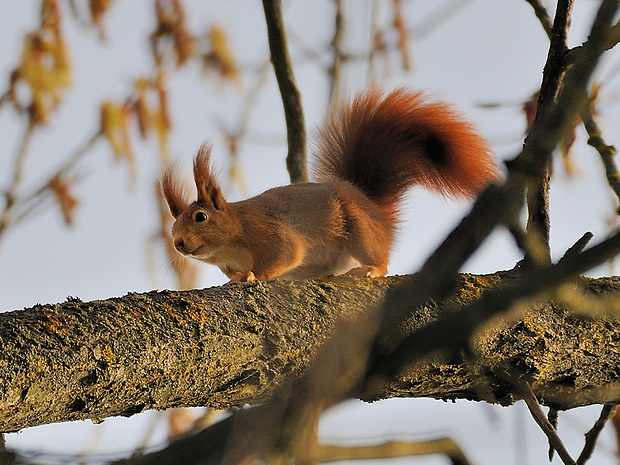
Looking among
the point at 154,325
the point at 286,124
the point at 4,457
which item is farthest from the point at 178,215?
the point at 4,457

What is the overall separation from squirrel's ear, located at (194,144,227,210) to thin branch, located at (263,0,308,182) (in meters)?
0.22

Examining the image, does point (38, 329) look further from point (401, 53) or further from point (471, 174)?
point (401, 53)

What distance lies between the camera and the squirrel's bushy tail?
7.79ft

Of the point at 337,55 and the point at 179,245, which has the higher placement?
the point at 337,55

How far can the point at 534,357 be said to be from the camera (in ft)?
4.41

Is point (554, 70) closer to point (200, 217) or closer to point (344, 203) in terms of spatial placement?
point (344, 203)

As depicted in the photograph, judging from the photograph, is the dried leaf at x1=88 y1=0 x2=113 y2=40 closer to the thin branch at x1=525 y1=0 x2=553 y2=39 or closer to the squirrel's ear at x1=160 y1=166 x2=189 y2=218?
the squirrel's ear at x1=160 y1=166 x2=189 y2=218

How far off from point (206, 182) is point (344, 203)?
0.40 metres

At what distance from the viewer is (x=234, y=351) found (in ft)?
3.74

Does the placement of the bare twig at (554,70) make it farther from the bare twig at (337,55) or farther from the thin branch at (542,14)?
the bare twig at (337,55)

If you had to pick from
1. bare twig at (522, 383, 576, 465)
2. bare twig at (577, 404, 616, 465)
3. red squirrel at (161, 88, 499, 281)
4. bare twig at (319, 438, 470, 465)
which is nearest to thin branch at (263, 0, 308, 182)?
red squirrel at (161, 88, 499, 281)

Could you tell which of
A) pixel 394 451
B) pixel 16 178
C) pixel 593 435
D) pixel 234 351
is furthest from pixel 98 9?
pixel 394 451

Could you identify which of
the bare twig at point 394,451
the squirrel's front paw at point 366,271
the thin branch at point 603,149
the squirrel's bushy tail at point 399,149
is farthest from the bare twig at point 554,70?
the bare twig at point 394,451

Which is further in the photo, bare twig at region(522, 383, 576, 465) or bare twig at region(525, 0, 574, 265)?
bare twig at region(525, 0, 574, 265)
